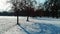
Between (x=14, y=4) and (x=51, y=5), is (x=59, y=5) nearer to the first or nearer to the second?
(x=51, y=5)

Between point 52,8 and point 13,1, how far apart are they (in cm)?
950

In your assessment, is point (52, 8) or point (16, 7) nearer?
point (16, 7)

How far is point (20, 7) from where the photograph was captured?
1634 cm

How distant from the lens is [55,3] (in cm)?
2247

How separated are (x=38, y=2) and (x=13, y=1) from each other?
832 centimetres

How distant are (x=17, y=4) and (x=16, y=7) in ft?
1.22

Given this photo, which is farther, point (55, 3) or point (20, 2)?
point (55, 3)

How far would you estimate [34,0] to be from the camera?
71.7 feet

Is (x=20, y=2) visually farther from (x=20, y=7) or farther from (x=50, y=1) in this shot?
(x=50, y=1)

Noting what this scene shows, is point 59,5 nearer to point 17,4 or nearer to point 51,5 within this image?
point 51,5

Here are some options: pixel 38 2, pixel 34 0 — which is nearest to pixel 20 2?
pixel 34 0

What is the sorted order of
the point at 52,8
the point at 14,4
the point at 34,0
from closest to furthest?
the point at 14,4 → the point at 34,0 → the point at 52,8

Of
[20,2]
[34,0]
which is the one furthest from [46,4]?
[20,2]

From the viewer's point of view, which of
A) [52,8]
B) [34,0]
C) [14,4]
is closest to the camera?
[14,4]
